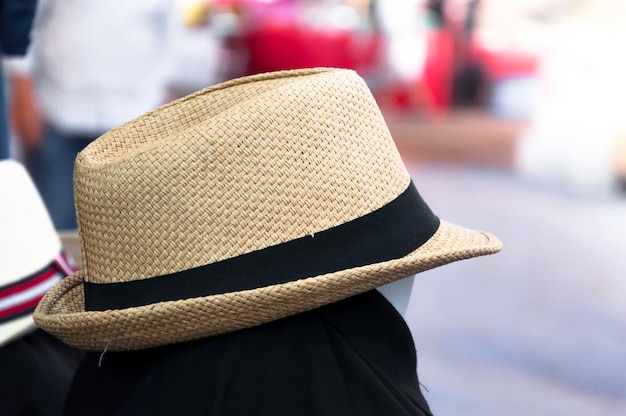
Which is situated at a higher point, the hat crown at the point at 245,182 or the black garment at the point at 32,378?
the hat crown at the point at 245,182

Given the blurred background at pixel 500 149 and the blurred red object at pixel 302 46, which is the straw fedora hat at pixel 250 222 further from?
the blurred red object at pixel 302 46

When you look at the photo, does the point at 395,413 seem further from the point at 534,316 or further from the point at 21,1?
the point at 534,316

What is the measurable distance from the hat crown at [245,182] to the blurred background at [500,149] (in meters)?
0.46

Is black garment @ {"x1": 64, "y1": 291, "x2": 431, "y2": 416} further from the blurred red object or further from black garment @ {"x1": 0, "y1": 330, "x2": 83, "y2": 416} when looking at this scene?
the blurred red object

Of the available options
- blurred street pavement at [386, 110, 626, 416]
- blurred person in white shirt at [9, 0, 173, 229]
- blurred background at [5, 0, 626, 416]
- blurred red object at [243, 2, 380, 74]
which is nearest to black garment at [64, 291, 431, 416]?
blurred background at [5, 0, 626, 416]

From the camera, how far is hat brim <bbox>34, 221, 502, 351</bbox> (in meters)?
0.99

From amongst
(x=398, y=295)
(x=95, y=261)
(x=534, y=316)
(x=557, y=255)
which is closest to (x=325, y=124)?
(x=398, y=295)

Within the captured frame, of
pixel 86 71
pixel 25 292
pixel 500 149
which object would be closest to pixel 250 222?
pixel 25 292

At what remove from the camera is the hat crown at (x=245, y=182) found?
1.03 meters

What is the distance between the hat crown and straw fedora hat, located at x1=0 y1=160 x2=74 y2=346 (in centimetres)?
42

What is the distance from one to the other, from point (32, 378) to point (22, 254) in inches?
8.1

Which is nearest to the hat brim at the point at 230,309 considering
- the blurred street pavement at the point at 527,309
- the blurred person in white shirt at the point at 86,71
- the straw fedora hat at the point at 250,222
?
the straw fedora hat at the point at 250,222

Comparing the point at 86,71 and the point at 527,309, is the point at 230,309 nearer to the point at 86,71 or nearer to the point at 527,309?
the point at 86,71

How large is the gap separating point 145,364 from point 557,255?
3209mm
